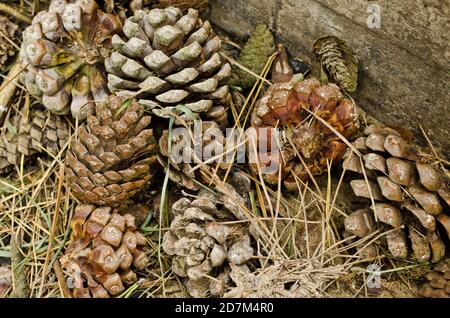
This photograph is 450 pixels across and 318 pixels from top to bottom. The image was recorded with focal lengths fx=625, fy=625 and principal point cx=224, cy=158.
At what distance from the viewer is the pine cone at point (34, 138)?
188 centimetres

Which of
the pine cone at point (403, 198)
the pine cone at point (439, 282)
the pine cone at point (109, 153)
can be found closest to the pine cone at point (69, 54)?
the pine cone at point (109, 153)

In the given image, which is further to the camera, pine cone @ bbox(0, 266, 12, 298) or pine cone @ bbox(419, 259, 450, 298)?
pine cone @ bbox(0, 266, 12, 298)

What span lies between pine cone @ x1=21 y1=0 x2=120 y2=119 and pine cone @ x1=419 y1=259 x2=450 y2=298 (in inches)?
40.4

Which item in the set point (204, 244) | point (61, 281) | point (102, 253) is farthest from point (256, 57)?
point (61, 281)

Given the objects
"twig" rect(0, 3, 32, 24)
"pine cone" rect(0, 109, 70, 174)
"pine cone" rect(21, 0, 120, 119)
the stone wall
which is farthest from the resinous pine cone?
"twig" rect(0, 3, 32, 24)

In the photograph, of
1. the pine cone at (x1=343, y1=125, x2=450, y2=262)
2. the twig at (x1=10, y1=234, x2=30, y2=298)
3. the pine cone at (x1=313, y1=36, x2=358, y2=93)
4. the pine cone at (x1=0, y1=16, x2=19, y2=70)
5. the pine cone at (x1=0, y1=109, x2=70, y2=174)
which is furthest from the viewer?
the pine cone at (x1=0, y1=16, x2=19, y2=70)

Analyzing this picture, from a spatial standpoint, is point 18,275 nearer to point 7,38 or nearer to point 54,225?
point 54,225

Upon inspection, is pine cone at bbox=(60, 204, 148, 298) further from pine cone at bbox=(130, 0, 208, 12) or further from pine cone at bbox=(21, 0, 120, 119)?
pine cone at bbox=(130, 0, 208, 12)

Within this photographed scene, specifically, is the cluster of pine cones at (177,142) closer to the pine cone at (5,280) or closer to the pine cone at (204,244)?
the pine cone at (204,244)

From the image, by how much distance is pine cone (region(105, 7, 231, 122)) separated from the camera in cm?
169

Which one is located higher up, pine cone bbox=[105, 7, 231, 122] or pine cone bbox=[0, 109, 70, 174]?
pine cone bbox=[105, 7, 231, 122]

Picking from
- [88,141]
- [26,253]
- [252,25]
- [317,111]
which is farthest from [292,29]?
[26,253]

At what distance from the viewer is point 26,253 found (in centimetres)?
175
